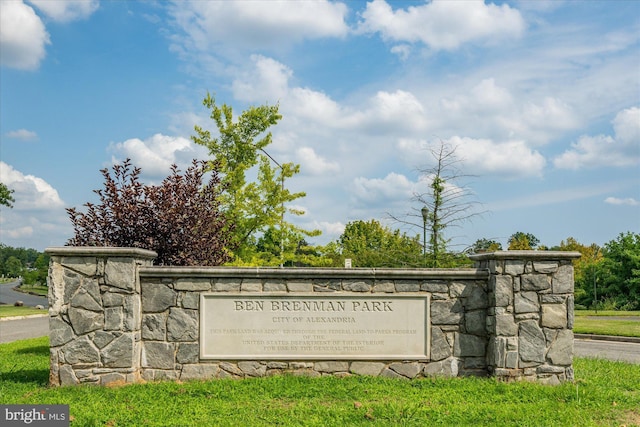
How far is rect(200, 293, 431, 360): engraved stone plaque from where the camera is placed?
24.9ft

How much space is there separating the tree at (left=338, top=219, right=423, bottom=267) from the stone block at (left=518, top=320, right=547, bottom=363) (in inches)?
327

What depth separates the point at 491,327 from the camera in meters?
7.51

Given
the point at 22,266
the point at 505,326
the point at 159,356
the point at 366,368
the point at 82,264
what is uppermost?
the point at 82,264

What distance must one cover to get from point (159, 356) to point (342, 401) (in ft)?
8.64

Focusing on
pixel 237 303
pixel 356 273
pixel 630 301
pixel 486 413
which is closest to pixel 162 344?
pixel 237 303

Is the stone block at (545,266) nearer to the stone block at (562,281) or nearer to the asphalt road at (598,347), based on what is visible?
the stone block at (562,281)

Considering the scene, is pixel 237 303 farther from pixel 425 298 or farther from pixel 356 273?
pixel 425 298

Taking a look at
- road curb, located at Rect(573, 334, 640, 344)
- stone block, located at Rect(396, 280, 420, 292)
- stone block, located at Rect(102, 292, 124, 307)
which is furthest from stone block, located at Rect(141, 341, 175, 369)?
road curb, located at Rect(573, 334, 640, 344)

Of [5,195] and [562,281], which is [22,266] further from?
[562,281]

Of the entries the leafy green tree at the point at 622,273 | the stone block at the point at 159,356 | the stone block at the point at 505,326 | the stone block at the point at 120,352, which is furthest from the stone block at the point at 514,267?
the leafy green tree at the point at 622,273

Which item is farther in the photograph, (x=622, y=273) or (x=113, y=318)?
(x=622, y=273)

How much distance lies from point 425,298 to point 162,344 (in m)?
3.60

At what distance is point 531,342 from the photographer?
295 inches

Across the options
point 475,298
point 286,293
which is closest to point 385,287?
point 475,298
